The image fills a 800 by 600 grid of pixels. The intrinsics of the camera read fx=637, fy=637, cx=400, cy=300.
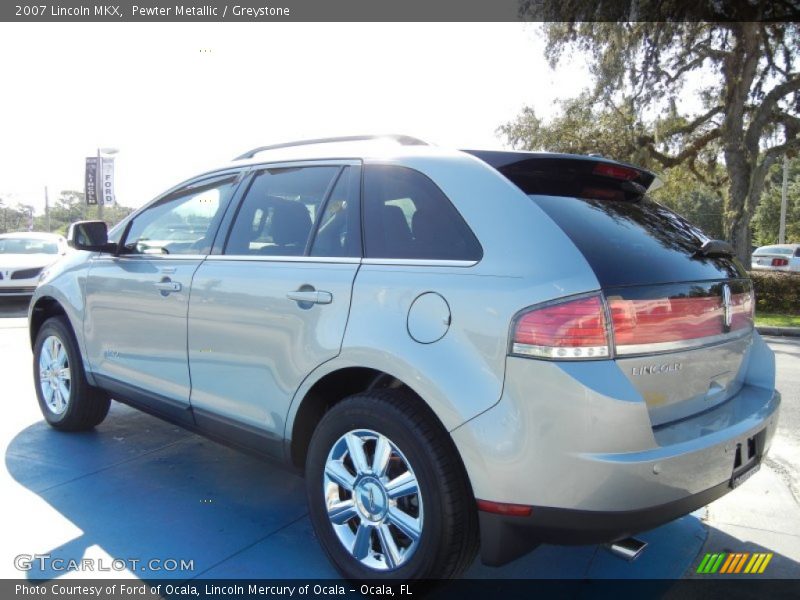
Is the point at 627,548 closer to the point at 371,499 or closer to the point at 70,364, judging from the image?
the point at 371,499

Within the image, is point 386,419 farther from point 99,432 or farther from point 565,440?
point 99,432

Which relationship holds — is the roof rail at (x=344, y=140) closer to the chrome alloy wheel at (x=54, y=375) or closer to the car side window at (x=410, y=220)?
the car side window at (x=410, y=220)

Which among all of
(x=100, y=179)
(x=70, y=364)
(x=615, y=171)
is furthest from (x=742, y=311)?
(x=100, y=179)

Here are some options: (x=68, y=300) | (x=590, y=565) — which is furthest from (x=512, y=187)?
(x=68, y=300)

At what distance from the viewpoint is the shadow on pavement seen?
9.26ft

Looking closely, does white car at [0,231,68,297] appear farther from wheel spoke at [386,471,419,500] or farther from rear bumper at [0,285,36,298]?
wheel spoke at [386,471,419,500]

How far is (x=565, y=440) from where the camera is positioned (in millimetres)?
2025

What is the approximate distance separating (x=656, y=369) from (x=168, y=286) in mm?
2489

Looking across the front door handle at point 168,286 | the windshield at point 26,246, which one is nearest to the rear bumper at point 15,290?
the windshield at point 26,246

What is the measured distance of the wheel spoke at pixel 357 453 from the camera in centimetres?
251

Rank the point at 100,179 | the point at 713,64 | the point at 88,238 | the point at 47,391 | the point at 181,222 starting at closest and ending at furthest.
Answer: the point at 181,222 → the point at 88,238 → the point at 47,391 → the point at 713,64 → the point at 100,179

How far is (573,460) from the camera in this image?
2029 mm

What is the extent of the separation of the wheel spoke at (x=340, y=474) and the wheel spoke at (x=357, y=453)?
0.21 ft

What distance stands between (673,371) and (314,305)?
1.41 metres
